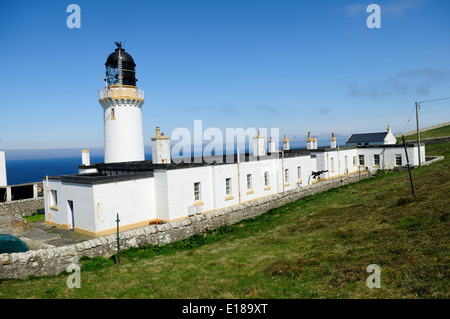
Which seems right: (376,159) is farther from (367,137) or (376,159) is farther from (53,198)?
(53,198)

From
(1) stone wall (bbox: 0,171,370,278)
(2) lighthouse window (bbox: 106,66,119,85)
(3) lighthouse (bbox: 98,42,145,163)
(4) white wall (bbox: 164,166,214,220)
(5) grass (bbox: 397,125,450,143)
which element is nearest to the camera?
(1) stone wall (bbox: 0,171,370,278)

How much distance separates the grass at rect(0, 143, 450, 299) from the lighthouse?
14.3m

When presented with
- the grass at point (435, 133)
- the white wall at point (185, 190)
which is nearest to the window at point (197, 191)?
the white wall at point (185, 190)

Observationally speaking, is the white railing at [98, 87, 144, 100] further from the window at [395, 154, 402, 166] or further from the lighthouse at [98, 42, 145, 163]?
the window at [395, 154, 402, 166]

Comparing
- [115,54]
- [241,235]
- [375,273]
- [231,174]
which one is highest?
[115,54]

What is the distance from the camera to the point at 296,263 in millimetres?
9266

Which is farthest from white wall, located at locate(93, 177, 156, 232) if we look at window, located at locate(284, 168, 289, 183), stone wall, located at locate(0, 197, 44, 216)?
window, located at locate(284, 168, 289, 183)

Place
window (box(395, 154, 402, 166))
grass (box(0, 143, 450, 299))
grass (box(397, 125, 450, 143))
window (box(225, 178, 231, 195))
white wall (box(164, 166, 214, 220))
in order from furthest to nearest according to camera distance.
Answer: grass (box(397, 125, 450, 143)) → window (box(395, 154, 402, 166)) → window (box(225, 178, 231, 195)) → white wall (box(164, 166, 214, 220)) → grass (box(0, 143, 450, 299))

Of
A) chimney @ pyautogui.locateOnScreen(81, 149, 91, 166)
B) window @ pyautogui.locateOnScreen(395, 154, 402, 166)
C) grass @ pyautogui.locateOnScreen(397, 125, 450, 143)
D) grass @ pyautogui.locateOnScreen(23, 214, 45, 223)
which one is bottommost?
grass @ pyautogui.locateOnScreen(23, 214, 45, 223)

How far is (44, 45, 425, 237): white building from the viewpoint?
16.9 m
